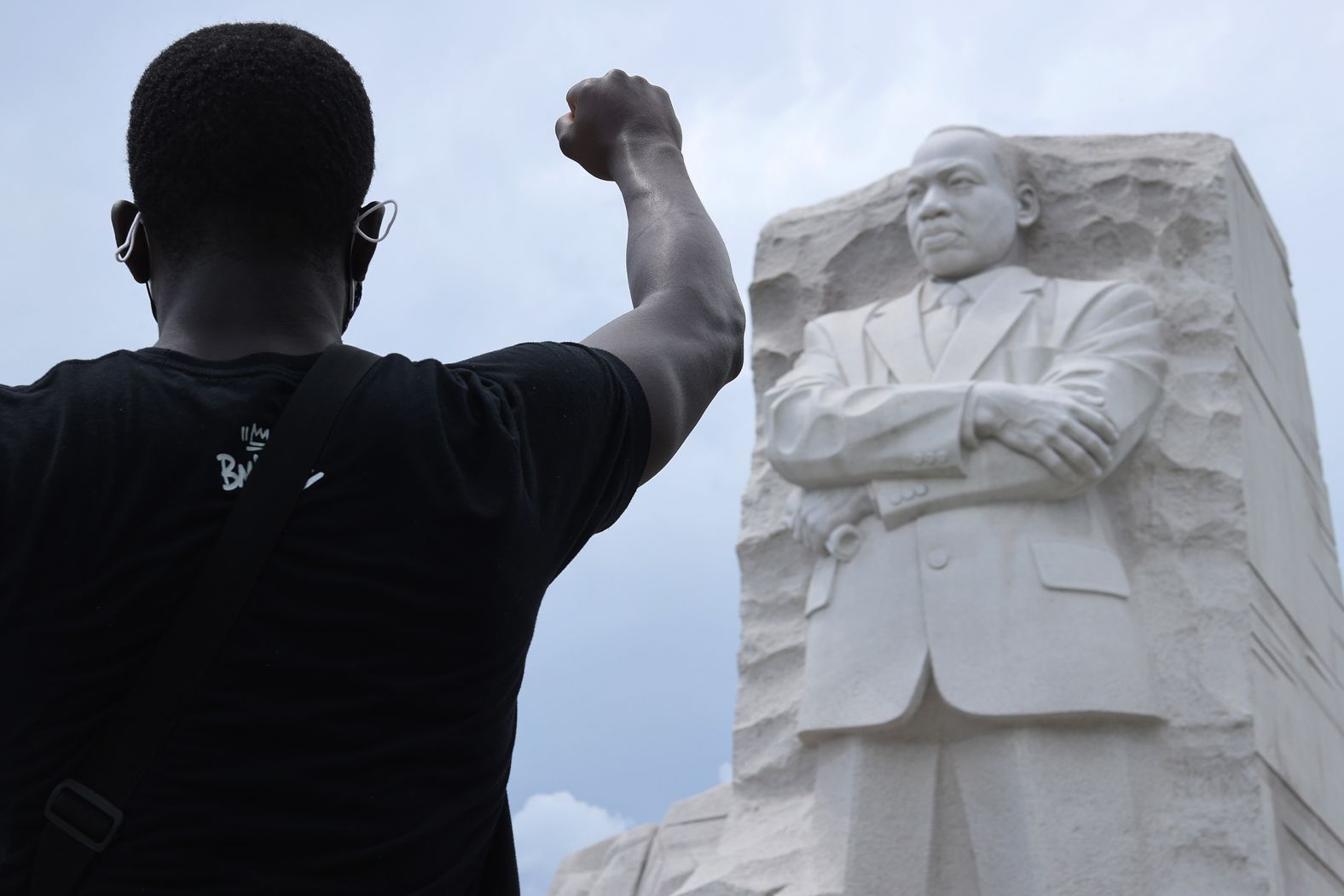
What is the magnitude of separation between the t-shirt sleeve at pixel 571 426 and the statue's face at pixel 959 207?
3.62 m

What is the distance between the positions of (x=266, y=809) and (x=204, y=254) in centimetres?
33

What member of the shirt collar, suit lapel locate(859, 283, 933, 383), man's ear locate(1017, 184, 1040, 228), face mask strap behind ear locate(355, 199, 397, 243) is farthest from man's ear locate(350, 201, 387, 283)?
man's ear locate(1017, 184, 1040, 228)

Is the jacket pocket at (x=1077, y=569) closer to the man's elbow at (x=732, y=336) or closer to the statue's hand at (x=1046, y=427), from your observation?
the statue's hand at (x=1046, y=427)

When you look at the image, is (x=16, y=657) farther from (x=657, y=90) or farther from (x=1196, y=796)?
(x=1196, y=796)

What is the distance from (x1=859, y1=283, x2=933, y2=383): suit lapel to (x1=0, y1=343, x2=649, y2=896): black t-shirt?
349cm

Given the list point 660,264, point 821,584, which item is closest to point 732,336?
point 660,264

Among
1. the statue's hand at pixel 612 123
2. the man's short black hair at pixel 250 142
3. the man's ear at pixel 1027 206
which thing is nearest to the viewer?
the man's short black hair at pixel 250 142

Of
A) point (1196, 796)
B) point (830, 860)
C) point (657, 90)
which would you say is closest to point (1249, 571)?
point (1196, 796)

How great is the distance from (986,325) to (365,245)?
346cm

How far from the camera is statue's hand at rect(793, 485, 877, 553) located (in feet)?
14.1

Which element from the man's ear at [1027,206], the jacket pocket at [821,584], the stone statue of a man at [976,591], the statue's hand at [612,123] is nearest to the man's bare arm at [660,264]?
the statue's hand at [612,123]

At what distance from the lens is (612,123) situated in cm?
123

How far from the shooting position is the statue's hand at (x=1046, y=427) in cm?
406

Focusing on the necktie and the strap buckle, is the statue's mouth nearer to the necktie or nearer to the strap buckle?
the necktie
